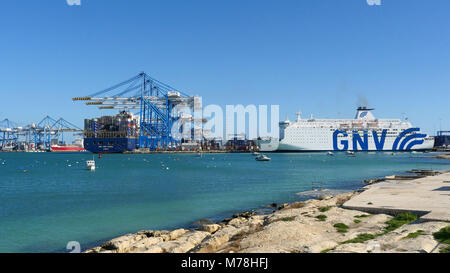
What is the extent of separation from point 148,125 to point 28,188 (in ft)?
262

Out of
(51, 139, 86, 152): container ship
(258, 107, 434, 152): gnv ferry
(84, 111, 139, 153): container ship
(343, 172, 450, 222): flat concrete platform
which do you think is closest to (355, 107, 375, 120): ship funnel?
(258, 107, 434, 152): gnv ferry

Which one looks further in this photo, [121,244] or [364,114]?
[364,114]

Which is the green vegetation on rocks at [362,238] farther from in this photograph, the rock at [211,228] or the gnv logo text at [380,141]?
the gnv logo text at [380,141]

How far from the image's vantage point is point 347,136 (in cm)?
10681

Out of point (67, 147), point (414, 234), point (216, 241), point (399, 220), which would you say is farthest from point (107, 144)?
point (414, 234)

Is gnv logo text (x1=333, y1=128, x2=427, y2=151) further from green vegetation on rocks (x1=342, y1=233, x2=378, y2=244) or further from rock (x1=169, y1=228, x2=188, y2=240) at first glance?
green vegetation on rocks (x1=342, y1=233, x2=378, y2=244)

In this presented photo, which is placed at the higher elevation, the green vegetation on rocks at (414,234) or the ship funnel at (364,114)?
the ship funnel at (364,114)

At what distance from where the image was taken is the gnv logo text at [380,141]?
10675 centimetres

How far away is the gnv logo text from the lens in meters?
107

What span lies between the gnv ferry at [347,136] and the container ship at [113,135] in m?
46.4

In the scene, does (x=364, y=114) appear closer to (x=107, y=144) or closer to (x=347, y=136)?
(x=347, y=136)

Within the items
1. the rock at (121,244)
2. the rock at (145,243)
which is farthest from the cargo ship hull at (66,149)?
the rock at (145,243)

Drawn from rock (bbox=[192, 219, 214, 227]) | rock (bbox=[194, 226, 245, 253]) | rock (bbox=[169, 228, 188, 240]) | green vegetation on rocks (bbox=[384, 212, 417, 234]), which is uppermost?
green vegetation on rocks (bbox=[384, 212, 417, 234])

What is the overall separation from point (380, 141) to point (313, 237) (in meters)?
110
